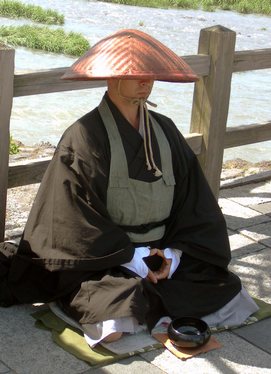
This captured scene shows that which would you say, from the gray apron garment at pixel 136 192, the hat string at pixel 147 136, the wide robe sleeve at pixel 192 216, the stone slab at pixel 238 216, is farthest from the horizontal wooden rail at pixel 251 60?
the hat string at pixel 147 136

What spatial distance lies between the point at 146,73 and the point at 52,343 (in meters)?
1.22

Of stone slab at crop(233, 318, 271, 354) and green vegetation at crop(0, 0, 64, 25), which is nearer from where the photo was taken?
stone slab at crop(233, 318, 271, 354)

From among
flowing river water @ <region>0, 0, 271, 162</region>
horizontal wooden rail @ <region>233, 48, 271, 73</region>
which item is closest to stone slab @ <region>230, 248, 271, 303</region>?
horizontal wooden rail @ <region>233, 48, 271, 73</region>

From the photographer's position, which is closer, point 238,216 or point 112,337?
point 112,337

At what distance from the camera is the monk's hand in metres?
3.58

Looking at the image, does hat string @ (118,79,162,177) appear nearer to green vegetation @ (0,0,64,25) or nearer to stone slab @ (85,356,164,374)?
stone slab @ (85,356,164,374)

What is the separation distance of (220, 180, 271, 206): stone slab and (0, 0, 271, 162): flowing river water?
5.99 ft

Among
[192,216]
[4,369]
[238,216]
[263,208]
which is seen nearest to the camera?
[4,369]

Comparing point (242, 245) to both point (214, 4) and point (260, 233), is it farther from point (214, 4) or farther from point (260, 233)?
point (214, 4)

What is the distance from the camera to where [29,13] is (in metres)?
21.4

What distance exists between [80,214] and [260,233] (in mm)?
1854

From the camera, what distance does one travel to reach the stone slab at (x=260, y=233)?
4.84m

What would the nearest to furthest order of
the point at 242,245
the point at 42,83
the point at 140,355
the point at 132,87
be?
the point at 140,355, the point at 132,87, the point at 42,83, the point at 242,245

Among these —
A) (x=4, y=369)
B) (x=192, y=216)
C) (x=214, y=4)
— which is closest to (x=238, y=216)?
(x=192, y=216)
